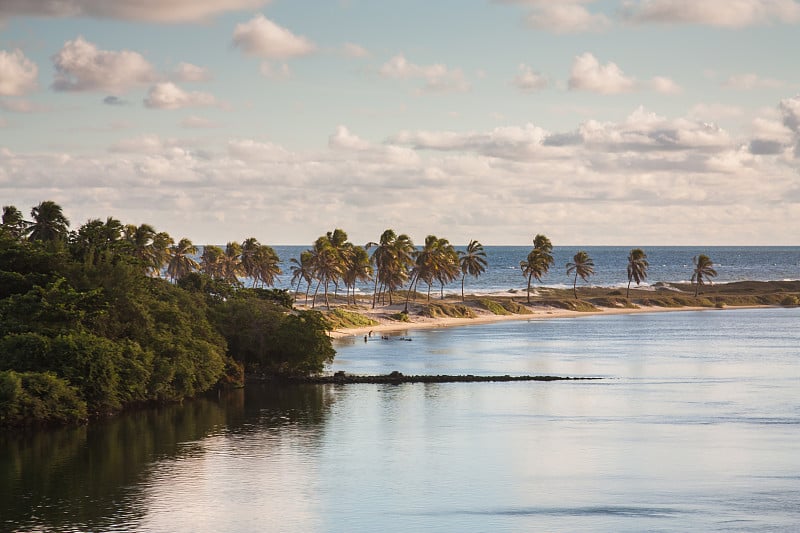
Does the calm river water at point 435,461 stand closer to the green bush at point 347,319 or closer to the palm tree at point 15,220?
the palm tree at point 15,220

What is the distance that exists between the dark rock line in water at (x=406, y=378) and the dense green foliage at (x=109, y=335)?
4.79 feet

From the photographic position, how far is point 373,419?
7744cm

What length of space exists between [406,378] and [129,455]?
138 feet

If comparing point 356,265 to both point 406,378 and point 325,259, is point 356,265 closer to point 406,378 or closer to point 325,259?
point 325,259

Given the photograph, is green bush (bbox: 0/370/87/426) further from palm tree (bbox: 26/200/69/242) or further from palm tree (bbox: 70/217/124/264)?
palm tree (bbox: 26/200/69/242)

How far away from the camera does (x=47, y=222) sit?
344 feet

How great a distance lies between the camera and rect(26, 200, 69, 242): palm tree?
103562 mm

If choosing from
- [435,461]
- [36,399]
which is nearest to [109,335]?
[36,399]

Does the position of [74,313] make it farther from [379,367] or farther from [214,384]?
[379,367]

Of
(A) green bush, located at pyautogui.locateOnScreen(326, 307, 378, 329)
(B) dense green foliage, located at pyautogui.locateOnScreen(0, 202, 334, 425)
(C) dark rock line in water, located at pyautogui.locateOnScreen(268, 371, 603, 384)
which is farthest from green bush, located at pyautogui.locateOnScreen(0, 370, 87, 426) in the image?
(A) green bush, located at pyautogui.locateOnScreen(326, 307, 378, 329)

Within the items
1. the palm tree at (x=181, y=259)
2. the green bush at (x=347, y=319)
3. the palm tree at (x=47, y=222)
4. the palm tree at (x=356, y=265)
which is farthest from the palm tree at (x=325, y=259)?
the palm tree at (x=47, y=222)

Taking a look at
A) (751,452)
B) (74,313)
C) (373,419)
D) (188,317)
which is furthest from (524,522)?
(188,317)

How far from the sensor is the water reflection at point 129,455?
4784cm

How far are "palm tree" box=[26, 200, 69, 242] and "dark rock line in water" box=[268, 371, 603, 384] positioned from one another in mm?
29011
